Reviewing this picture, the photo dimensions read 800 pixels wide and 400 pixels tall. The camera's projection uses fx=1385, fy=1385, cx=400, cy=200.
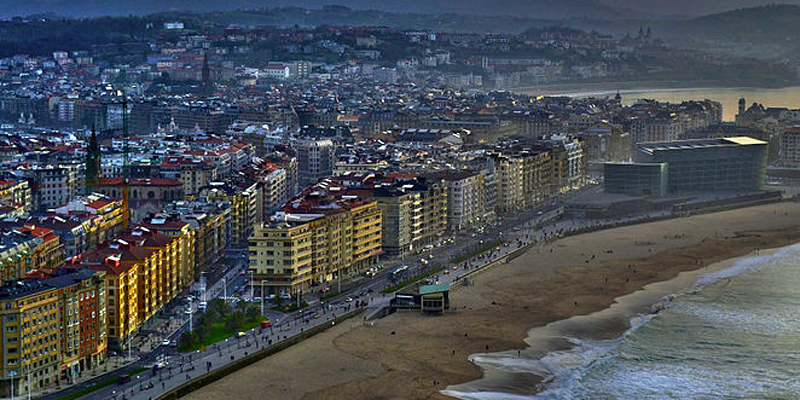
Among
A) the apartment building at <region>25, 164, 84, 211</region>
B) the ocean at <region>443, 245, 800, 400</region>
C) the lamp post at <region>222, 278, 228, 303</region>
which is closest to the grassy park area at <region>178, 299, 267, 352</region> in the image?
the lamp post at <region>222, 278, 228, 303</region>

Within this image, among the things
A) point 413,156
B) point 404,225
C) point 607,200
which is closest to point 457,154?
point 413,156

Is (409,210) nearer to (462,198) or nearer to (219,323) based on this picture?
(462,198)

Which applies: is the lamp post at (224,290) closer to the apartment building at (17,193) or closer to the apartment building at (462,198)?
the apartment building at (17,193)

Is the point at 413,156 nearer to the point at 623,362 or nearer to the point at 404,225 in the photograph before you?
the point at 404,225

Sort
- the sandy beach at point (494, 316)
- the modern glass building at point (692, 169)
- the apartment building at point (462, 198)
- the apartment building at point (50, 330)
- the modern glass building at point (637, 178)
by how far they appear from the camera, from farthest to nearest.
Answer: the modern glass building at point (692, 169), the modern glass building at point (637, 178), the apartment building at point (462, 198), the sandy beach at point (494, 316), the apartment building at point (50, 330)

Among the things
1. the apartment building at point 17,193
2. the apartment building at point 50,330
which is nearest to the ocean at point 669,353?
the apartment building at point 50,330

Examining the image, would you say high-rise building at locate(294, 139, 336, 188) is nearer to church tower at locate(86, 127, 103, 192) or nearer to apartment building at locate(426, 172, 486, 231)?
church tower at locate(86, 127, 103, 192)
